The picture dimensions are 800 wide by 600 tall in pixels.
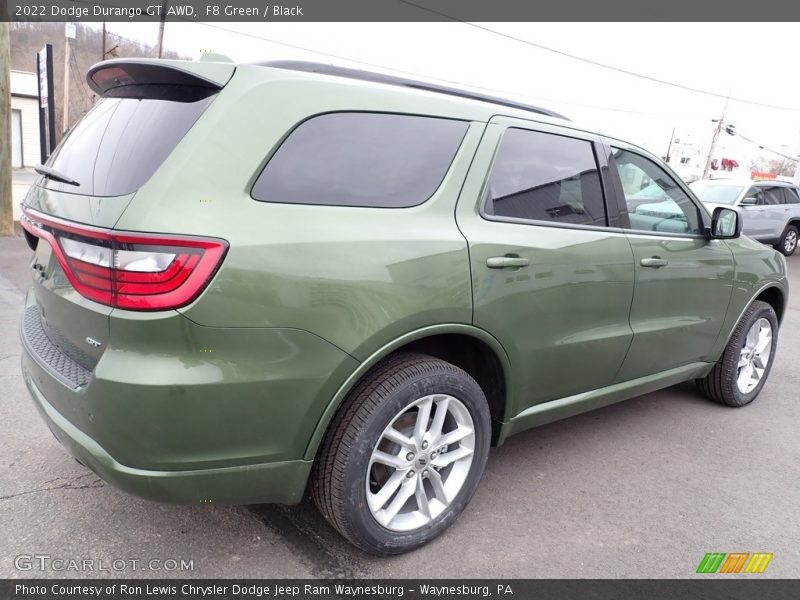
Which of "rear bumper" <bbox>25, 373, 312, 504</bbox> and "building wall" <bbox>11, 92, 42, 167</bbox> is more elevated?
"rear bumper" <bbox>25, 373, 312, 504</bbox>

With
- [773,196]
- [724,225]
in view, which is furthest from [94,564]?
[773,196]

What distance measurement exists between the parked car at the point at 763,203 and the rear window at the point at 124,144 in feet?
41.1

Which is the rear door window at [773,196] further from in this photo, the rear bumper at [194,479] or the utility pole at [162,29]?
the utility pole at [162,29]

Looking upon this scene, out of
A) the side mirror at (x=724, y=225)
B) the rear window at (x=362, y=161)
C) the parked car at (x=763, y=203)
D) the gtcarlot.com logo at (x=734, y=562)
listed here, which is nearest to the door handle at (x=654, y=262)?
the side mirror at (x=724, y=225)

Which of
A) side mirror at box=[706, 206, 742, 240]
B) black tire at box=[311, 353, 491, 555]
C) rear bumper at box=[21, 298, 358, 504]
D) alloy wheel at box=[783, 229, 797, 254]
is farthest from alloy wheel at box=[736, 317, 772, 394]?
alloy wheel at box=[783, 229, 797, 254]

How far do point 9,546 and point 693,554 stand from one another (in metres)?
2.73

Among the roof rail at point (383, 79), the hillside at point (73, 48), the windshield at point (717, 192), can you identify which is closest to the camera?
the roof rail at point (383, 79)

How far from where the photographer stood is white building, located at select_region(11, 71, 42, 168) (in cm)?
3362

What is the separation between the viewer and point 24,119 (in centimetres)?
3447

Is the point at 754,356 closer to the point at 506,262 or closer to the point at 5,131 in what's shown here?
the point at 506,262

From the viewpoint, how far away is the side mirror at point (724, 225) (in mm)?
3600

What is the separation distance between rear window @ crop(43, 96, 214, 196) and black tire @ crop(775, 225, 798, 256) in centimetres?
1602

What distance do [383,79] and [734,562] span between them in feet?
8.06

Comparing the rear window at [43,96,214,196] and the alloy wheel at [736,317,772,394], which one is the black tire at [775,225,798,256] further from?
the rear window at [43,96,214,196]
